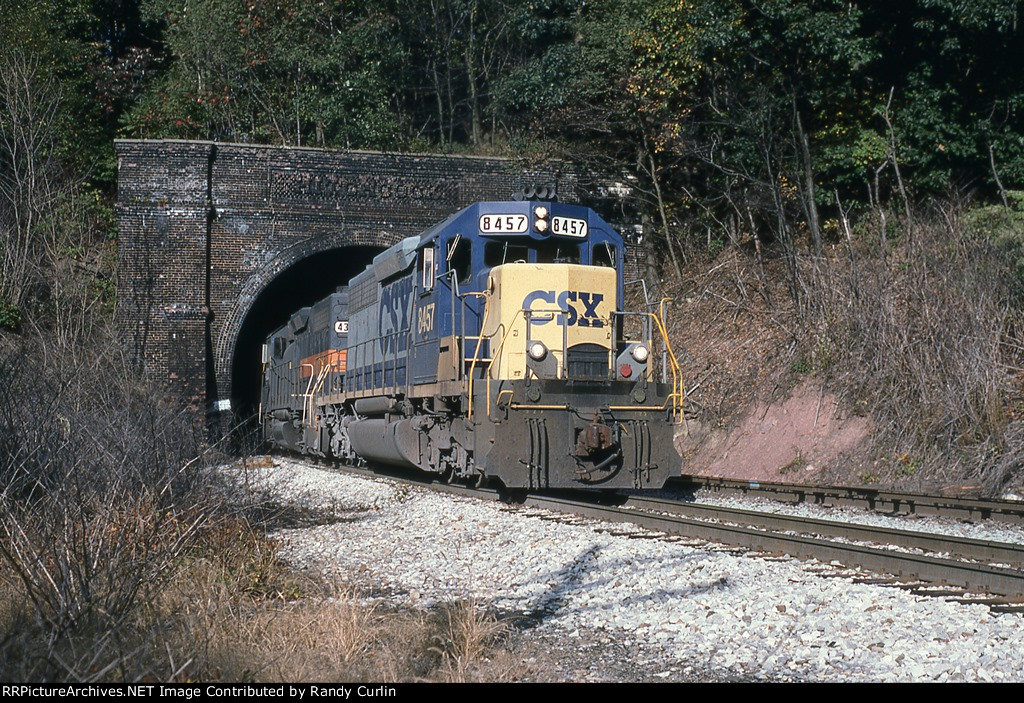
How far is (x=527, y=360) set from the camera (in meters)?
11.1

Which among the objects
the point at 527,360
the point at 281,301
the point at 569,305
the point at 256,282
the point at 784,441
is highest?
the point at 281,301

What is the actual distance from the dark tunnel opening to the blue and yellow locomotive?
15478mm

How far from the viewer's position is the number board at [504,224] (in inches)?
465

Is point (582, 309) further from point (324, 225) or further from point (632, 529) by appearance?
point (324, 225)

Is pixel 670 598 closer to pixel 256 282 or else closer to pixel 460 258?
pixel 460 258

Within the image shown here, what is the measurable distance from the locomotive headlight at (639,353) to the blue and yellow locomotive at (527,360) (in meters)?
0.01

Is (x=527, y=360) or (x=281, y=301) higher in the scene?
(x=281, y=301)

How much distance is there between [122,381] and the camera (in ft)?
50.6

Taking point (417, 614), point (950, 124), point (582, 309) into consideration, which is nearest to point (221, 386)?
point (582, 309)

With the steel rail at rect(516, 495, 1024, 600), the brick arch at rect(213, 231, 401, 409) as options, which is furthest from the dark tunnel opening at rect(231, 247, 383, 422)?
the steel rail at rect(516, 495, 1024, 600)

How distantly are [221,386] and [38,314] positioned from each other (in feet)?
14.9

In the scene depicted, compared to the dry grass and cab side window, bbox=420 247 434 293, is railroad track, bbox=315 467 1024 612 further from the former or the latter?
the dry grass

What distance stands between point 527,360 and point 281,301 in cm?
2504

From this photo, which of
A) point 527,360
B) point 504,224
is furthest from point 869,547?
point 504,224
